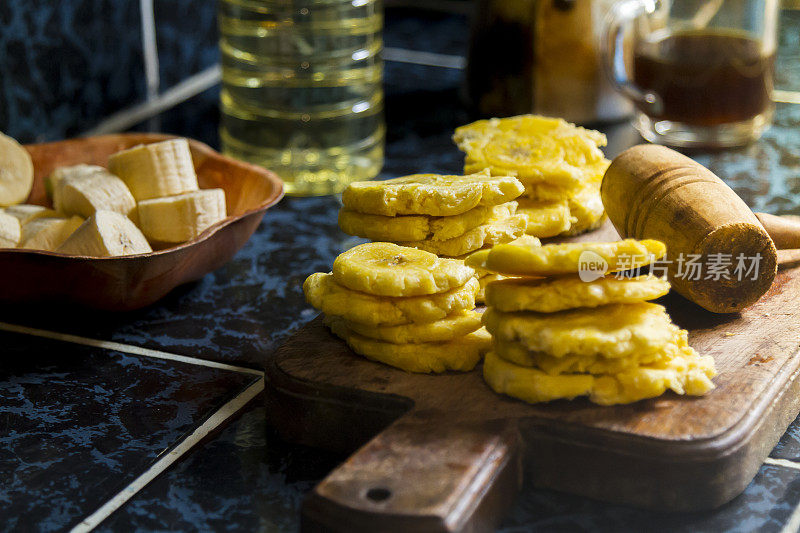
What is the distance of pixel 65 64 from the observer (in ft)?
4.39

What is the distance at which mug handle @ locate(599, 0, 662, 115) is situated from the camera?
1308 millimetres

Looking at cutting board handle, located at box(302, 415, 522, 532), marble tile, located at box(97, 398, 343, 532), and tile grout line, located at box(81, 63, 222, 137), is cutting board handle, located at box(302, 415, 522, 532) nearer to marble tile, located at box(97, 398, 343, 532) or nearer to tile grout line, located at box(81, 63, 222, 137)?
marble tile, located at box(97, 398, 343, 532)

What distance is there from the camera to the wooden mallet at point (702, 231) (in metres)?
0.80

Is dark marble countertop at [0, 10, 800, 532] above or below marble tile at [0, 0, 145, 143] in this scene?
below

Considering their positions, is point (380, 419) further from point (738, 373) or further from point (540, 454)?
point (738, 373)

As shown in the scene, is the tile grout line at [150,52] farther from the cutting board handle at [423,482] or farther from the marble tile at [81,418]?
the cutting board handle at [423,482]

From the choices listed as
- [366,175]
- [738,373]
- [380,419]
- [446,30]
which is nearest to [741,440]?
[738,373]

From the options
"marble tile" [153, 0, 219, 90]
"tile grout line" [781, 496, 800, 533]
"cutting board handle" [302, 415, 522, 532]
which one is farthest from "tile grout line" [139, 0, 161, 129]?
"tile grout line" [781, 496, 800, 533]

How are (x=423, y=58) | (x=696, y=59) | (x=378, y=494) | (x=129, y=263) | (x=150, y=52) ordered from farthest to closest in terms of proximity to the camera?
(x=423, y=58) → (x=150, y=52) → (x=696, y=59) → (x=129, y=263) → (x=378, y=494)

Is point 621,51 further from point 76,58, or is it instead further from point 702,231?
point 76,58

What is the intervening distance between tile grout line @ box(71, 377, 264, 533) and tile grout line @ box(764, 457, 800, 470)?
408 mm

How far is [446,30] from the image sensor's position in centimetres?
200

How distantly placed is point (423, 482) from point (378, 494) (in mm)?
30

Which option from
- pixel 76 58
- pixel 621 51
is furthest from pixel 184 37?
pixel 621 51
